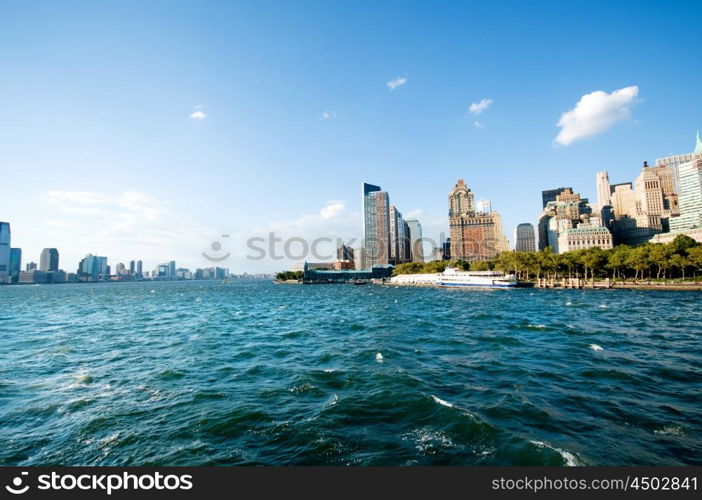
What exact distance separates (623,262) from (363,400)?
15080cm

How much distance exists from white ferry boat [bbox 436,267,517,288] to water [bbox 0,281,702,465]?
103 metres

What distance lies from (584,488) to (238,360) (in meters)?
26.9

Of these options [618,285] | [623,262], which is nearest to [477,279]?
[618,285]

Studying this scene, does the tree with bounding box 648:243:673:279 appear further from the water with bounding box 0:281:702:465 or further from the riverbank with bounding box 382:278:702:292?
the water with bounding box 0:281:702:465

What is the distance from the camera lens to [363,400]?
62.9ft

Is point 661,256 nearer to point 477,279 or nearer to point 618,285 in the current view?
point 618,285

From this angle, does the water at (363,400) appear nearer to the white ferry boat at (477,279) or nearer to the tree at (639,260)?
the white ferry boat at (477,279)

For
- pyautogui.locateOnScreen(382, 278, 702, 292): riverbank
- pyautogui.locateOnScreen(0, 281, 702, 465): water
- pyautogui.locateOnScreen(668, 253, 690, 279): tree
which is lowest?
pyautogui.locateOnScreen(382, 278, 702, 292): riverbank

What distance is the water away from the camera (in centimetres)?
1360

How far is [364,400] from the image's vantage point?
19156mm

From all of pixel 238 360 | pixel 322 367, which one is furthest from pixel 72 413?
pixel 322 367

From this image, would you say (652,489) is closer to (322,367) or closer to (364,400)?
(364,400)

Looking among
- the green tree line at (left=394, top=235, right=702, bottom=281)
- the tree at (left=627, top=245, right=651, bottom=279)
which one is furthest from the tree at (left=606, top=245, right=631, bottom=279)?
the tree at (left=627, top=245, right=651, bottom=279)

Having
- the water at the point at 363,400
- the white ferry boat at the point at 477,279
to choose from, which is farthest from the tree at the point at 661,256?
the water at the point at 363,400
